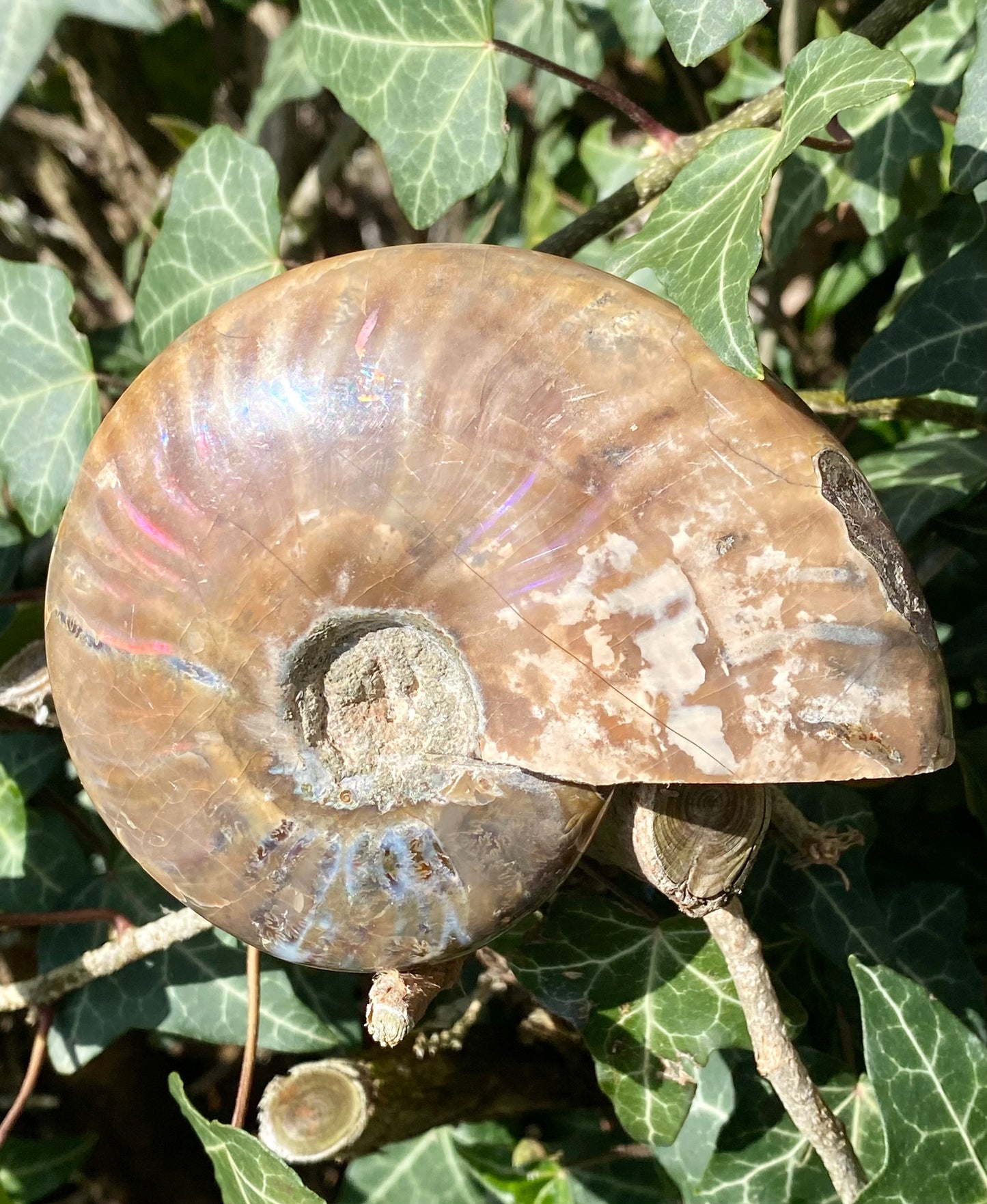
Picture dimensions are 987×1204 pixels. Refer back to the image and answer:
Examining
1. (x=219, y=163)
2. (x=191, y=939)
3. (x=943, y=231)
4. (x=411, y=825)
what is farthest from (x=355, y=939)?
(x=943, y=231)

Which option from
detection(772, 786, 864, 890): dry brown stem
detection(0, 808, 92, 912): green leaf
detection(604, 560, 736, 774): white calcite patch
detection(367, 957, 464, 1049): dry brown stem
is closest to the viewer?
detection(604, 560, 736, 774): white calcite patch

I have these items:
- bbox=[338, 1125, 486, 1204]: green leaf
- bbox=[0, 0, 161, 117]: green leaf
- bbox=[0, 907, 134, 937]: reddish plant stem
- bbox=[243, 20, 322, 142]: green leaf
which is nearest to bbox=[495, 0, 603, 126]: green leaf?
bbox=[243, 20, 322, 142]: green leaf

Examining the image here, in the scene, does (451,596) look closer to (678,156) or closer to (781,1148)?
(678,156)

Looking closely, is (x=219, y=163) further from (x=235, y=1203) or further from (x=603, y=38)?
(x=235, y=1203)

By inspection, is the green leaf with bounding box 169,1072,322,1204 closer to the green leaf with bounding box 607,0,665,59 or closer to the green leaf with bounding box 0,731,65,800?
the green leaf with bounding box 0,731,65,800

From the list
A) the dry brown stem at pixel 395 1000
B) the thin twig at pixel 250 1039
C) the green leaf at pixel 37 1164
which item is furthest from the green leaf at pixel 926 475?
the green leaf at pixel 37 1164

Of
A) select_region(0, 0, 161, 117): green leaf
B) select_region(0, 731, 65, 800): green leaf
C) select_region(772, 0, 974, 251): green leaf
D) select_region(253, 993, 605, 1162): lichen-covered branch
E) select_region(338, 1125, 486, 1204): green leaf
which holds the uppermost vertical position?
select_region(0, 0, 161, 117): green leaf

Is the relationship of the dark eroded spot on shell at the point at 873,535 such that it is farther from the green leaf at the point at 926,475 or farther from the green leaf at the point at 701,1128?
the green leaf at the point at 701,1128
